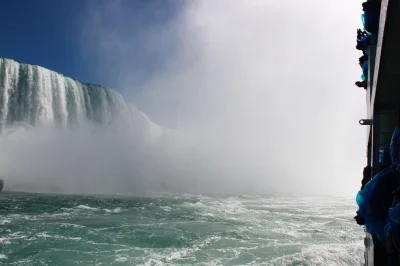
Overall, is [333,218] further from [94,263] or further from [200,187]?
[200,187]

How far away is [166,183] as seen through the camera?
2021 inches

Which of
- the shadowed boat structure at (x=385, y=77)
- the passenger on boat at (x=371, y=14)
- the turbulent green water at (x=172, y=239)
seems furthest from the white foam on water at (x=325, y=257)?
the passenger on boat at (x=371, y=14)

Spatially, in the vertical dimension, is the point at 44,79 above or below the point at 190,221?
above

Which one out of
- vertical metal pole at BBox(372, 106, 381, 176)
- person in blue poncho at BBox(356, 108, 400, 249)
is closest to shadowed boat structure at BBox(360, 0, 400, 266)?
vertical metal pole at BBox(372, 106, 381, 176)

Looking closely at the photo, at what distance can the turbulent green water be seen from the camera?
10875 millimetres

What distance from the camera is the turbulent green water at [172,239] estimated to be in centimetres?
1088

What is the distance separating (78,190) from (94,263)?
1257 inches

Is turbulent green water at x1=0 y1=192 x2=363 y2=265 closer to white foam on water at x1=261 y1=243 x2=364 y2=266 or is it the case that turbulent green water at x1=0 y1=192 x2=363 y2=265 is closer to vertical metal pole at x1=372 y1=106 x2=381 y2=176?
white foam on water at x1=261 y1=243 x2=364 y2=266

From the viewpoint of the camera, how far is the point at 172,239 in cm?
1395

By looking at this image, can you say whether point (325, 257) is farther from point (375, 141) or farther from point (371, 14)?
point (371, 14)

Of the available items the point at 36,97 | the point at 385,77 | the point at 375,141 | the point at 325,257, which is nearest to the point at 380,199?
the point at 385,77

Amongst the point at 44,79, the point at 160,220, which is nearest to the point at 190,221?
the point at 160,220

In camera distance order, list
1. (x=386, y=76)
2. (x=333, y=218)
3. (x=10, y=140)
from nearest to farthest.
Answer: (x=386, y=76) → (x=333, y=218) → (x=10, y=140)

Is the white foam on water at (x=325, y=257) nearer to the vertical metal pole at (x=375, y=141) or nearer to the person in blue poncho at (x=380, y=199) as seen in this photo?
the vertical metal pole at (x=375, y=141)
